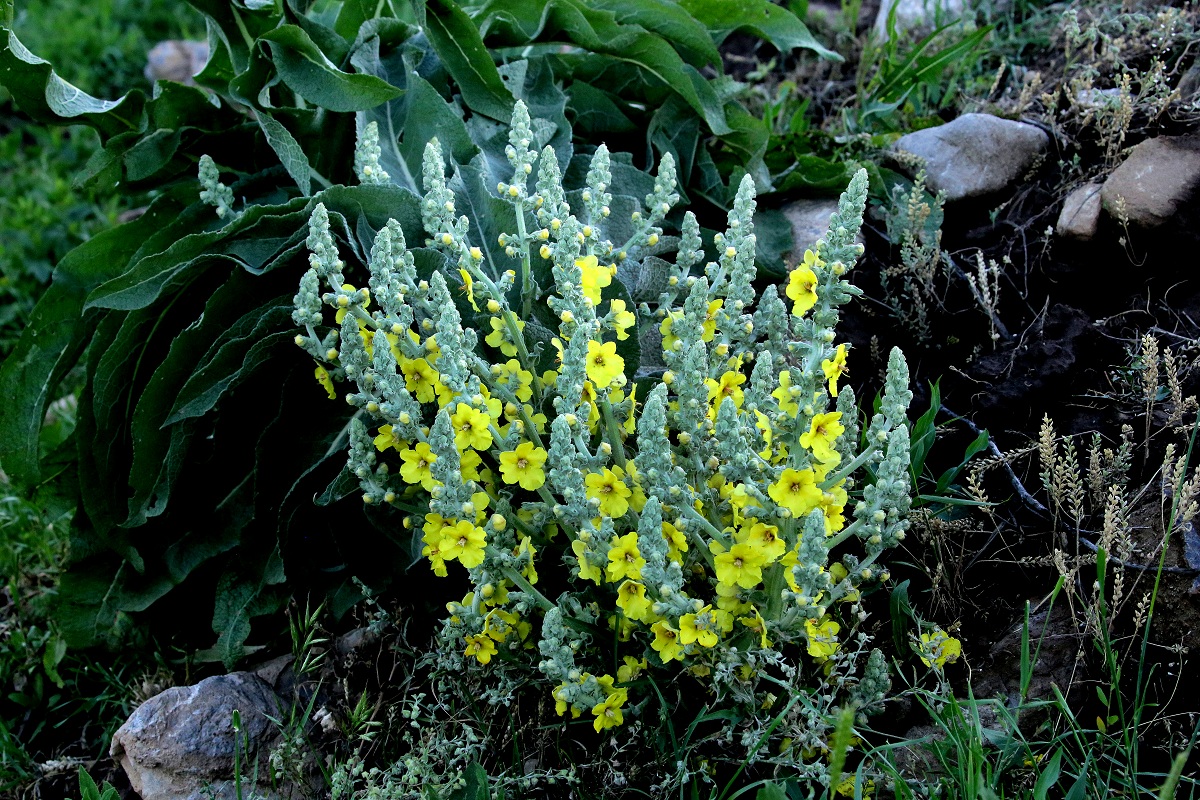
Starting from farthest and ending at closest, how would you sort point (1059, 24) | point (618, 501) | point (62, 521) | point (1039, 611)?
1. point (1059, 24)
2. point (62, 521)
3. point (1039, 611)
4. point (618, 501)

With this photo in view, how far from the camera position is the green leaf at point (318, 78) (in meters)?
2.59

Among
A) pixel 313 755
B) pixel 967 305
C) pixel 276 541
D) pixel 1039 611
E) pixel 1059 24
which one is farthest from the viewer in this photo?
pixel 1059 24

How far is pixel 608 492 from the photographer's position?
1.94m

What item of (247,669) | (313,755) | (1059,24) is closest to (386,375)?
(313,755)

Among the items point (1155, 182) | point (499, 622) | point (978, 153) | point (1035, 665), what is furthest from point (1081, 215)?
point (499, 622)

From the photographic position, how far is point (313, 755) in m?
2.48

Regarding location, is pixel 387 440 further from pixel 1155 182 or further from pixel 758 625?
pixel 1155 182

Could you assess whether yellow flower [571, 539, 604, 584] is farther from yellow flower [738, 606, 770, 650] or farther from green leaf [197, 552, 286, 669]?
green leaf [197, 552, 286, 669]

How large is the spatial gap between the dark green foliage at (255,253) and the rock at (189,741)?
233mm

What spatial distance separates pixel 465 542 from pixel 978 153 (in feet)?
7.34

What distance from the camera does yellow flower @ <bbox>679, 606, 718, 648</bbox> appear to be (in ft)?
5.98

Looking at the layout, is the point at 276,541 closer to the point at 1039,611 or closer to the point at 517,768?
the point at 517,768

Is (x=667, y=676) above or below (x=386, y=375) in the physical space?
below

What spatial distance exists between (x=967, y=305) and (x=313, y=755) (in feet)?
7.05
